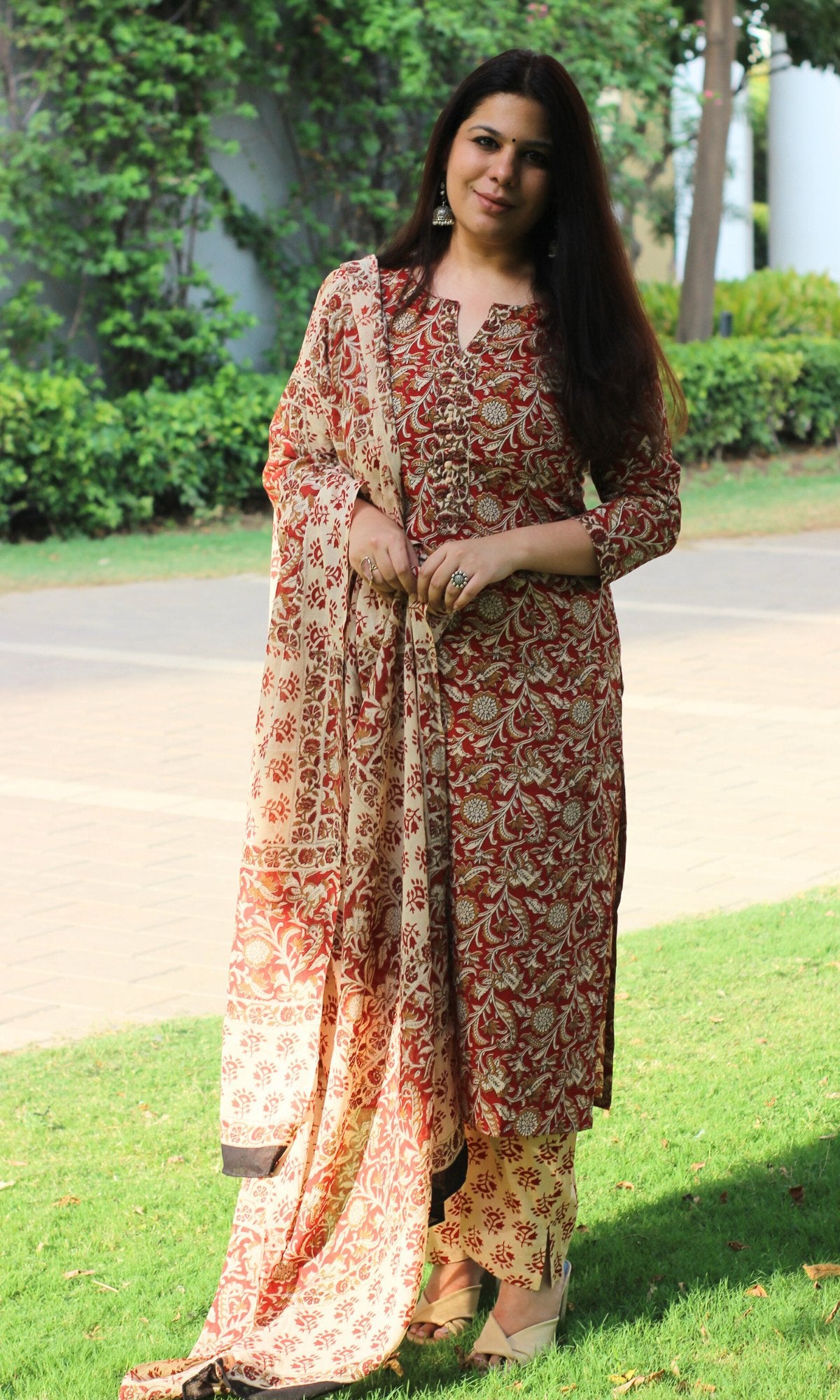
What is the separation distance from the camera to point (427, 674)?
2.74m

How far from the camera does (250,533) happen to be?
13.5 m

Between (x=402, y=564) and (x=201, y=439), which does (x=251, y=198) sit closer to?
(x=201, y=439)

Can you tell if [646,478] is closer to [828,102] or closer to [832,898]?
[832,898]

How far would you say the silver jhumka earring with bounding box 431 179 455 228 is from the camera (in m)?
2.82

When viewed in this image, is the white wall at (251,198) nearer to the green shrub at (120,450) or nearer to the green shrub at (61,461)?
the green shrub at (120,450)

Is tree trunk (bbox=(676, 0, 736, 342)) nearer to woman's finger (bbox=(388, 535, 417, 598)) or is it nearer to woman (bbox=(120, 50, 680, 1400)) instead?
woman (bbox=(120, 50, 680, 1400))

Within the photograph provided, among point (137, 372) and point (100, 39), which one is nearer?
point (100, 39)

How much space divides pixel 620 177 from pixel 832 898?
1294 cm

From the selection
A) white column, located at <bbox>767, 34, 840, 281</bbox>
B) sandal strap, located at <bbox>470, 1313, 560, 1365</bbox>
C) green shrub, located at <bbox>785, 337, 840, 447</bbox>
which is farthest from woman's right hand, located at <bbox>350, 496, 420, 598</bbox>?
white column, located at <bbox>767, 34, 840, 281</bbox>

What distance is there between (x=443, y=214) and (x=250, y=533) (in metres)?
10.8

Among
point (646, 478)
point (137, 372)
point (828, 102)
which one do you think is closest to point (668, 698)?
point (646, 478)

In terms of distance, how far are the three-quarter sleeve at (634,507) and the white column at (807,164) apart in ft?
77.4

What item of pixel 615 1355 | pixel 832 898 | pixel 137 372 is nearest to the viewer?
pixel 615 1355

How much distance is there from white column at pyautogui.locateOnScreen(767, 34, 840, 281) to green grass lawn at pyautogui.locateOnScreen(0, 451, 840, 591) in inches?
335
